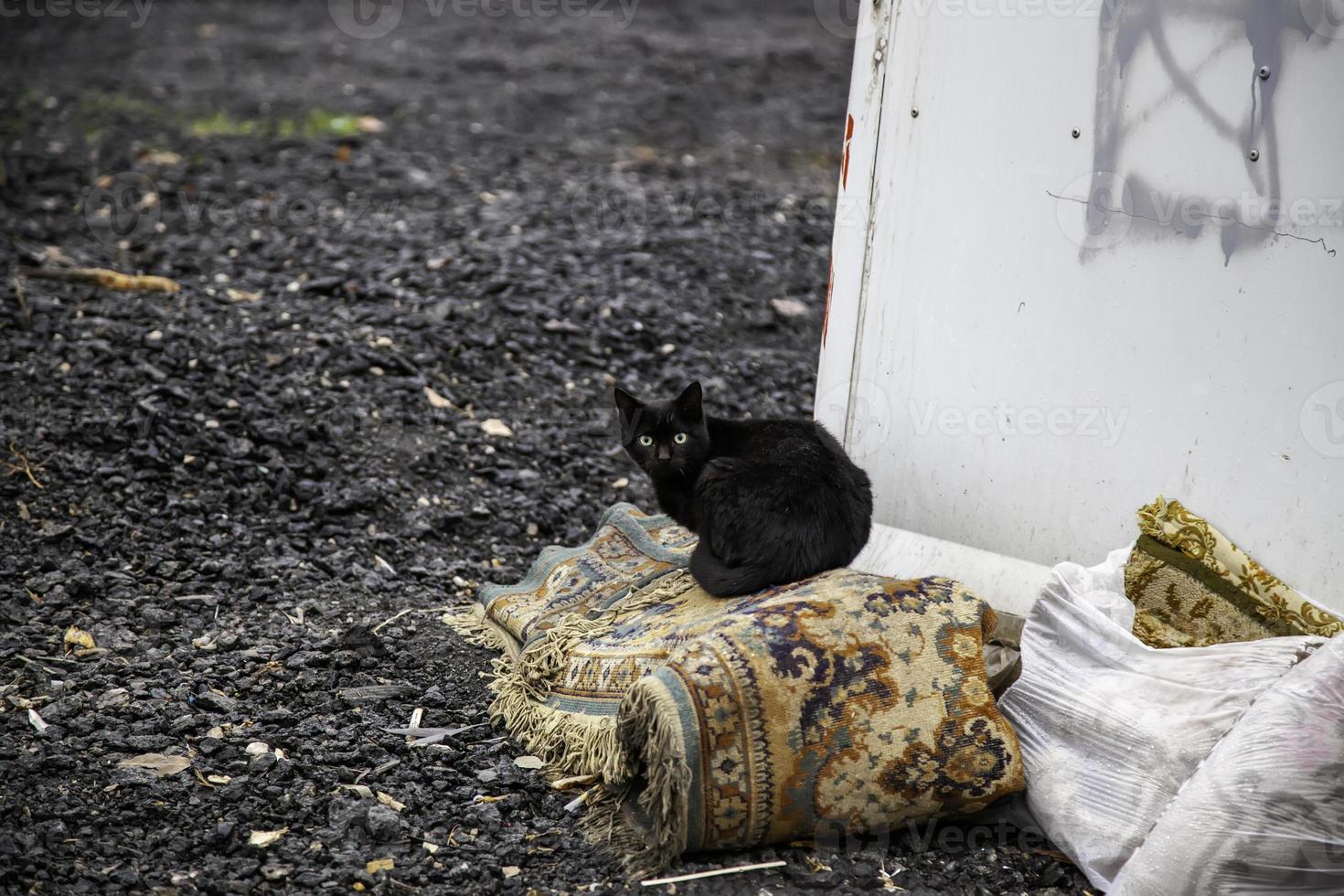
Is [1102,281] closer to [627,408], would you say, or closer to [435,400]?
[627,408]

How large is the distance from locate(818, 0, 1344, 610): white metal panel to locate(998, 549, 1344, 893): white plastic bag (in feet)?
1.54

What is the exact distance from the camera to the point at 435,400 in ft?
16.7

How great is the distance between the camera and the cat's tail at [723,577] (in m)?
3.18

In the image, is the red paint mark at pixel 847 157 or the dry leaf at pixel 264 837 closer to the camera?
the dry leaf at pixel 264 837

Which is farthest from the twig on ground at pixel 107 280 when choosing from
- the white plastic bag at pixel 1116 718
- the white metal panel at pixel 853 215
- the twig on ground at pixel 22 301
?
the white plastic bag at pixel 1116 718

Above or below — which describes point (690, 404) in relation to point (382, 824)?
above

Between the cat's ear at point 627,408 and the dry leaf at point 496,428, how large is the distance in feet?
4.79

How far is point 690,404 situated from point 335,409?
199cm

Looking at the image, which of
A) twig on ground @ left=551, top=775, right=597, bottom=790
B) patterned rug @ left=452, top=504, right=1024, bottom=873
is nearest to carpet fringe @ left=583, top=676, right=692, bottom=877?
patterned rug @ left=452, top=504, right=1024, bottom=873

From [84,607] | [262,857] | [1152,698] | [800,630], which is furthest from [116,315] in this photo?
[1152,698]

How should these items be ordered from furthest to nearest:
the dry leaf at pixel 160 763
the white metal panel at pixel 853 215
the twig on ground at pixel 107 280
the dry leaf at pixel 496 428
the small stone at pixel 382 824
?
the twig on ground at pixel 107 280 → the dry leaf at pixel 496 428 → the white metal panel at pixel 853 215 → the dry leaf at pixel 160 763 → the small stone at pixel 382 824

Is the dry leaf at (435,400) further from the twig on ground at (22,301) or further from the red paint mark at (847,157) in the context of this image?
the red paint mark at (847,157)

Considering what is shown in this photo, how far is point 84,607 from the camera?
11.9 feet

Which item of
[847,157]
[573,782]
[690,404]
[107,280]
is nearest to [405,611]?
[573,782]
